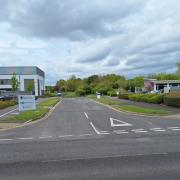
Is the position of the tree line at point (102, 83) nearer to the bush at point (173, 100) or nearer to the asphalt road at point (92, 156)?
the bush at point (173, 100)

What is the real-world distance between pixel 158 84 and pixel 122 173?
90322 mm

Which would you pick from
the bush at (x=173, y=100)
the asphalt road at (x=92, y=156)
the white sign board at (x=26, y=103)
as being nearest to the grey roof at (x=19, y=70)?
the bush at (x=173, y=100)

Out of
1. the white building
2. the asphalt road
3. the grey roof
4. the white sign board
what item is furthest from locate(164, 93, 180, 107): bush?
the grey roof

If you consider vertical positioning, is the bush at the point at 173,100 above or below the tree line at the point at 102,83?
below

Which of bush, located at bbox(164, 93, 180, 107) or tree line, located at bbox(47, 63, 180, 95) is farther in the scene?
tree line, located at bbox(47, 63, 180, 95)

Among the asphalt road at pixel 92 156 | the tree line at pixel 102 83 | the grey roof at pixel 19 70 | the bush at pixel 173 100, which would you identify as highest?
the grey roof at pixel 19 70

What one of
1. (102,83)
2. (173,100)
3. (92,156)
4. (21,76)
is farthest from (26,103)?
(21,76)

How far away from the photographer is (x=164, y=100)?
1357 inches

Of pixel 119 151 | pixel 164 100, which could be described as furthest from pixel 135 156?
pixel 164 100

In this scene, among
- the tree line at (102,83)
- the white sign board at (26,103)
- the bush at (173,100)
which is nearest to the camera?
the white sign board at (26,103)

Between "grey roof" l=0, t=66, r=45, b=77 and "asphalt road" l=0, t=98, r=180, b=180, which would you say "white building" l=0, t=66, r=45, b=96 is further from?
"asphalt road" l=0, t=98, r=180, b=180

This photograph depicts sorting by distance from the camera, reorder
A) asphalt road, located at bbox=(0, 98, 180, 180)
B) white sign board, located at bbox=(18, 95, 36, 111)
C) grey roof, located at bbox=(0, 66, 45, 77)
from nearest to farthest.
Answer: asphalt road, located at bbox=(0, 98, 180, 180)
white sign board, located at bbox=(18, 95, 36, 111)
grey roof, located at bbox=(0, 66, 45, 77)

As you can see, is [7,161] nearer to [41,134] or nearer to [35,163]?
[35,163]

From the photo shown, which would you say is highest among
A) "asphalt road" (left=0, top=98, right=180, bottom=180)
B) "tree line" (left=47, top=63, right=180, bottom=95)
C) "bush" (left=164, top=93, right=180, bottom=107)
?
"tree line" (left=47, top=63, right=180, bottom=95)
